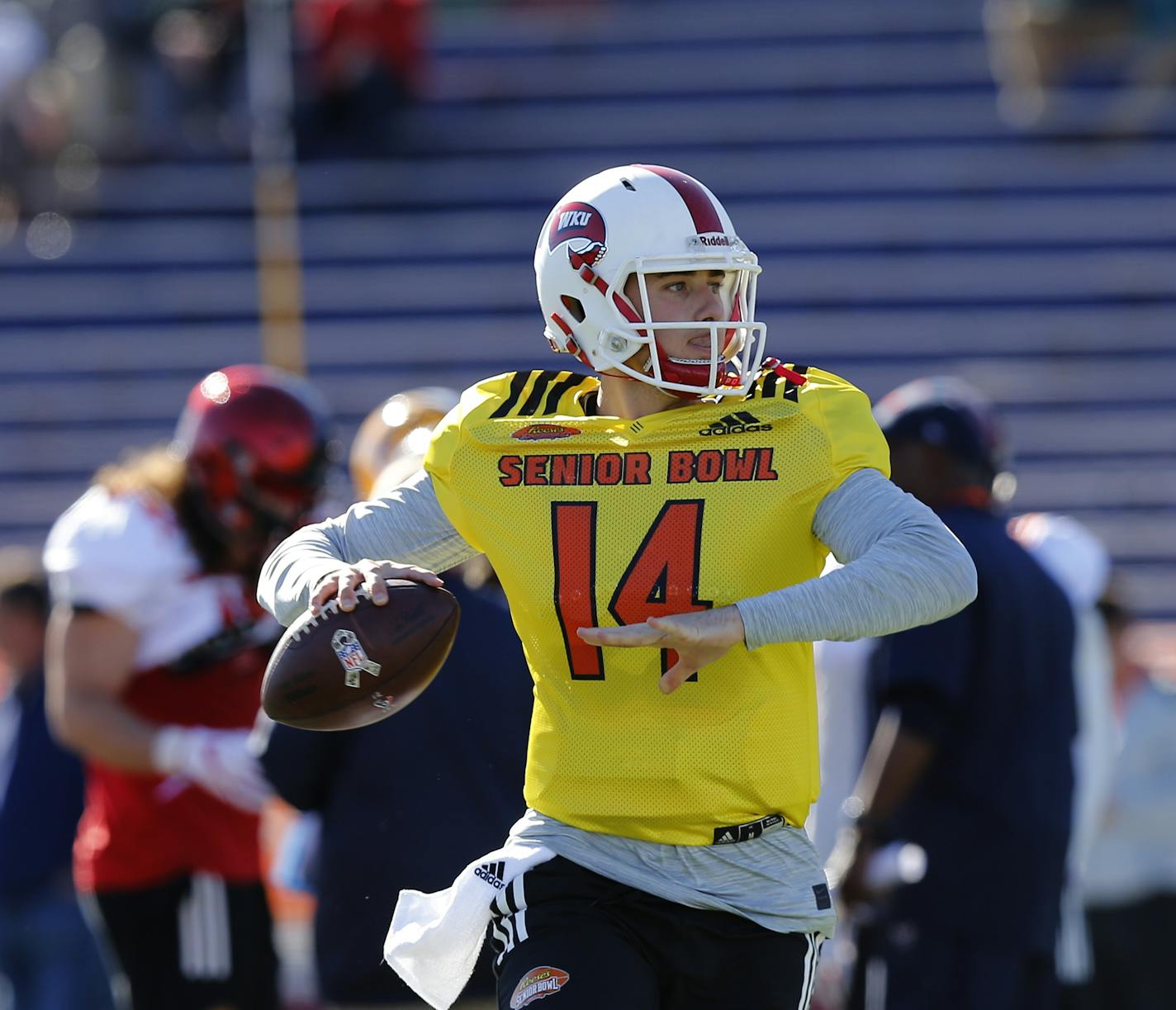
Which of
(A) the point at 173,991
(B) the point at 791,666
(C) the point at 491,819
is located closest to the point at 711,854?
(B) the point at 791,666

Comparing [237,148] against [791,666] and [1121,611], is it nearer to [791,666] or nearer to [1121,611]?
[1121,611]

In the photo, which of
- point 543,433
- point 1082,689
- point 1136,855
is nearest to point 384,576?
point 543,433

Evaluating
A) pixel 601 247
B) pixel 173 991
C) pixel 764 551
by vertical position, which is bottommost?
pixel 173 991

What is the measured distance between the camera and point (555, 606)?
2871 mm

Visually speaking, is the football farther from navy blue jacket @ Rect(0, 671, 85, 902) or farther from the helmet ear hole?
navy blue jacket @ Rect(0, 671, 85, 902)

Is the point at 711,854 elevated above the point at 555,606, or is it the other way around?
the point at 555,606

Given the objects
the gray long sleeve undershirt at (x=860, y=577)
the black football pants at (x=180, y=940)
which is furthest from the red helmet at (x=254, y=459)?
the gray long sleeve undershirt at (x=860, y=577)

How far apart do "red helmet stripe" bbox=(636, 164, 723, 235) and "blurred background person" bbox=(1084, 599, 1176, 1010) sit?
126 inches

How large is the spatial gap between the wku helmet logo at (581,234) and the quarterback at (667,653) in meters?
0.08

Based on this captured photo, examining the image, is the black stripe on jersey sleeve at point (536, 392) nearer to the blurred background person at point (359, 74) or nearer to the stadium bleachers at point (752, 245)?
the stadium bleachers at point (752, 245)

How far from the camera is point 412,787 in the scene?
366cm

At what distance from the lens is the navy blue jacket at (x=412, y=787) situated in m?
3.61

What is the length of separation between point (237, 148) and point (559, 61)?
2016mm

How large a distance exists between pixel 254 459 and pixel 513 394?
5.92ft
